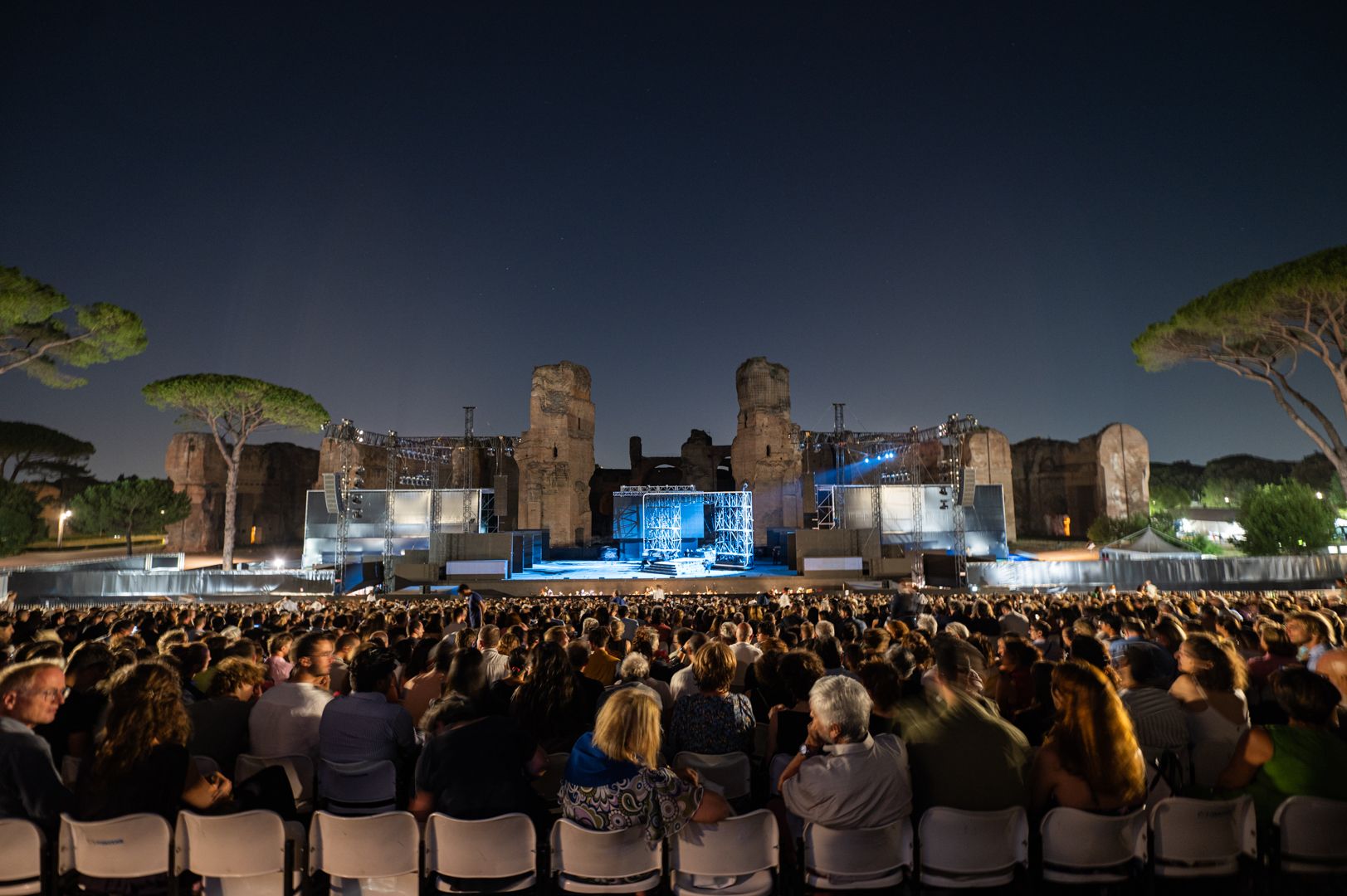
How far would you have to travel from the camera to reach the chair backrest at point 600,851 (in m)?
2.36

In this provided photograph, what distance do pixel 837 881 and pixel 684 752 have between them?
0.81m

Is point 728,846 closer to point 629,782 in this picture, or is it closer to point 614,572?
point 629,782

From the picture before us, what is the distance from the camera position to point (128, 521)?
103 ft

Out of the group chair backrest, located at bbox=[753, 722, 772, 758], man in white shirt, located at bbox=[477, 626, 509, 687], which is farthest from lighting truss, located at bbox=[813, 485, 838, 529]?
chair backrest, located at bbox=[753, 722, 772, 758]

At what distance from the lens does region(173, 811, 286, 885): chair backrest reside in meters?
2.37

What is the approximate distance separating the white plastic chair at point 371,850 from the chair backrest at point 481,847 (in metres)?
0.07

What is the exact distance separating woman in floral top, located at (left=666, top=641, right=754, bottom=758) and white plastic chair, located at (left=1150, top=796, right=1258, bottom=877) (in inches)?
Result: 61.9

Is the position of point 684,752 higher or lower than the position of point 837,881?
higher

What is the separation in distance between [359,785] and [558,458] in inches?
1088

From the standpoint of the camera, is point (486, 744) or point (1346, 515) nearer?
point (486, 744)

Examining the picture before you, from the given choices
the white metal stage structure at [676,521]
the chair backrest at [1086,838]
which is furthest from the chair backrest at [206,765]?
the white metal stage structure at [676,521]

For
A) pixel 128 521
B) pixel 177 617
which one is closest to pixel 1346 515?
pixel 177 617

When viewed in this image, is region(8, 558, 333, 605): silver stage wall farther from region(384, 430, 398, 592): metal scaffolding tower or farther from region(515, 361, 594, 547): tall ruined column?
region(515, 361, 594, 547): tall ruined column

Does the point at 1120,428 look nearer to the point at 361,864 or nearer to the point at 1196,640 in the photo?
the point at 1196,640
